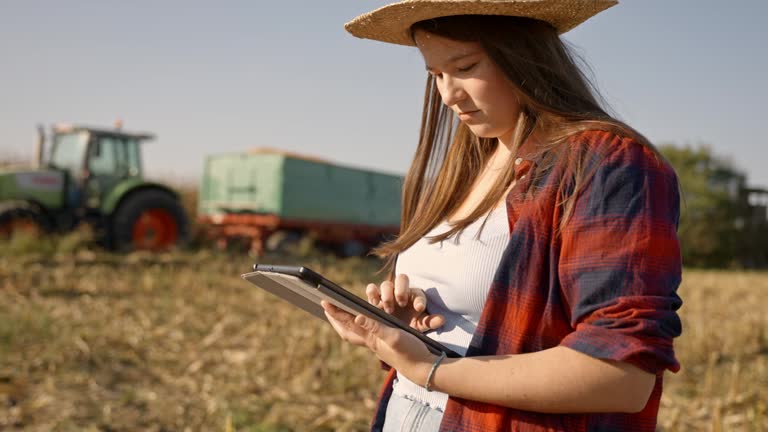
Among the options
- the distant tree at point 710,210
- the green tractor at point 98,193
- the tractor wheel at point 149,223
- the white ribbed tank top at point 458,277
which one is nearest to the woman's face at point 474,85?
the white ribbed tank top at point 458,277

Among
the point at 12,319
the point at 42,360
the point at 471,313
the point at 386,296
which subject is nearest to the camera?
the point at 471,313

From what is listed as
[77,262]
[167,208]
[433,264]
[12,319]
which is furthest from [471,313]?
[167,208]

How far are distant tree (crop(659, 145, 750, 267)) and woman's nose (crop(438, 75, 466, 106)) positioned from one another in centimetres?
2115

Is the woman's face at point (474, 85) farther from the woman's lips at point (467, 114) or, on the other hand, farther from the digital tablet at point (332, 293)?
the digital tablet at point (332, 293)

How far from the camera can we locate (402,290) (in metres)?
1.53

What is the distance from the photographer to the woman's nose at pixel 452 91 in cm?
148

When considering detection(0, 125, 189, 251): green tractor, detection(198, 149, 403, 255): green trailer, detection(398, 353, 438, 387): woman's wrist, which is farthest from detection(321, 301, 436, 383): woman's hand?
detection(198, 149, 403, 255): green trailer

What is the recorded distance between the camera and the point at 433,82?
72.0 inches

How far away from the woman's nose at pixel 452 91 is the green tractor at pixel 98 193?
32.2 feet

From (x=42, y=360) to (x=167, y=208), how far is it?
6910 mm

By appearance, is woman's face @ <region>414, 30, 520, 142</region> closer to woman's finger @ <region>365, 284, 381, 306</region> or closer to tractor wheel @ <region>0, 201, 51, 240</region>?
woman's finger @ <region>365, 284, 381, 306</region>

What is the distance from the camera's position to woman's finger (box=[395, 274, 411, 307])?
5.02 ft

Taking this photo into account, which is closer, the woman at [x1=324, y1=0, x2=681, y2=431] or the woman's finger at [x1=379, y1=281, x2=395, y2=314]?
the woman at [x1=324, y1=0, x2=681, y2=431]

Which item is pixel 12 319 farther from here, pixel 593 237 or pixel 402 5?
pixel 593 237
